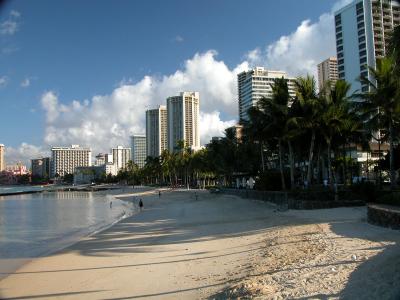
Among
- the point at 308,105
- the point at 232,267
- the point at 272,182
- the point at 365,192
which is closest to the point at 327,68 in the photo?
the point at 272,182

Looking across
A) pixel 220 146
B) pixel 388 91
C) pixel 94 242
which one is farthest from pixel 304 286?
Answer: pixel 220 146

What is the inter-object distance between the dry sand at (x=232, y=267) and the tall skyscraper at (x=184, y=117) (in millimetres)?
154784

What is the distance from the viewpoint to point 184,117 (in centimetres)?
17500

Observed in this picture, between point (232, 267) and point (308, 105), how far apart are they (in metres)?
22.1

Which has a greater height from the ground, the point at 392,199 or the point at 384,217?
the point at 392,199

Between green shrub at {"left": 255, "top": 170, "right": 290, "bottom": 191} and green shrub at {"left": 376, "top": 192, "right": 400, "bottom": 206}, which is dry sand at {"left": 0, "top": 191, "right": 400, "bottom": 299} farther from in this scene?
green shrub at {"left": 255, "top": 170, "right": 290, "bottom": 191}

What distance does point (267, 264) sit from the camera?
38.1 feet

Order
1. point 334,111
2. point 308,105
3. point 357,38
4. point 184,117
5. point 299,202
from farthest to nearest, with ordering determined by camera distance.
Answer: point 184,117 → point 357,38 → point 308,105 → point 334,111 → point 299,202

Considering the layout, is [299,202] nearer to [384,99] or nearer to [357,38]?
[384,99]

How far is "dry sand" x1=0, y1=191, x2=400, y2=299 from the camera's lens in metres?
8.45

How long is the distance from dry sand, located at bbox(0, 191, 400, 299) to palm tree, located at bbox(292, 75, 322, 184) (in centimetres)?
1194

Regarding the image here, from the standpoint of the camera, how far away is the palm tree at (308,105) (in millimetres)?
31828

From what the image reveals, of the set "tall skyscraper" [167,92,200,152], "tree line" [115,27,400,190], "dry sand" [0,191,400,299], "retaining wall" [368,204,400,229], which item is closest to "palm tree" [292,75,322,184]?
"tree line" [115,27,400,190]

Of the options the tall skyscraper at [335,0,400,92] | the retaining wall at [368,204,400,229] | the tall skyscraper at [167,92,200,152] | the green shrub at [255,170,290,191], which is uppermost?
the tall skyscraper at [335,0,400,92]
